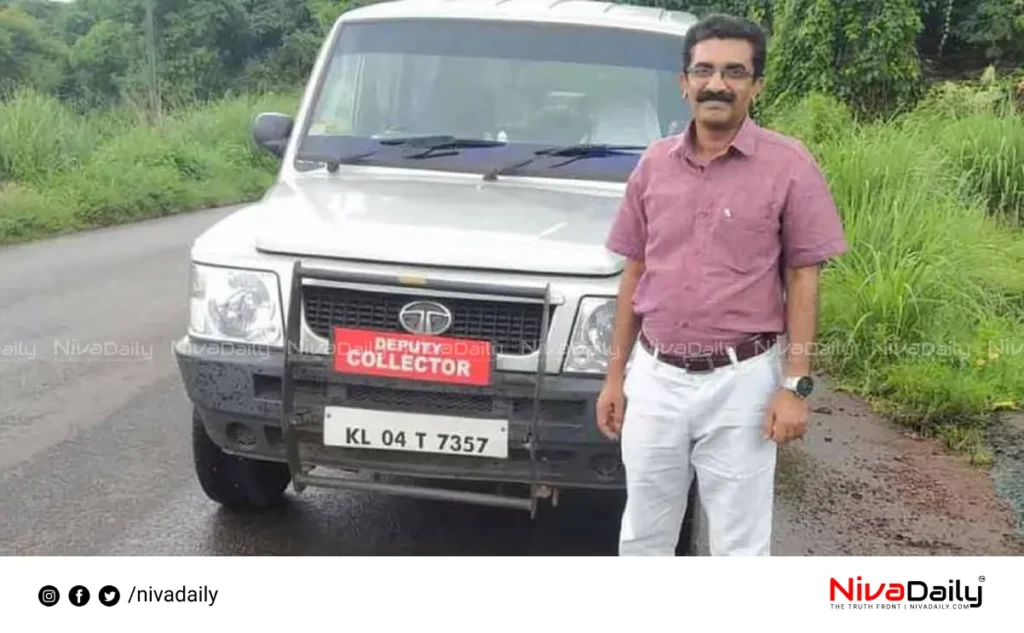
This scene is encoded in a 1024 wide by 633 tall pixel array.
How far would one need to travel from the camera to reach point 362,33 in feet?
14.7

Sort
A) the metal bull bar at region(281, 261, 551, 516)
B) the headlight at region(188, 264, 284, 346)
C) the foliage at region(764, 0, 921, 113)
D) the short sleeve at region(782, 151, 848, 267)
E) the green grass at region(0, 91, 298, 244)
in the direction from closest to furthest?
the short sleeve at region(782, 151, 848, 267) → the metal bull bar at region(281, 261, 551, 516) → the headlight at region(188, 264, 284, 346) → the green grass at region(0, 91, 298, 244) → the foliage at region(764, 0, 921, 113)

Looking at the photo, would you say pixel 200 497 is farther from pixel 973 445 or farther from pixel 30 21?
pixel 30 21

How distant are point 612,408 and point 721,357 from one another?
0.37 m

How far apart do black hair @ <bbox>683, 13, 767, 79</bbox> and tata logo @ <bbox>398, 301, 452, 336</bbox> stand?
37.7 inches

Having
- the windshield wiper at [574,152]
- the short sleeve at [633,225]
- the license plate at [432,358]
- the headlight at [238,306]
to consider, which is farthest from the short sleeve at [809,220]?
the windshield wiper at [574,152]

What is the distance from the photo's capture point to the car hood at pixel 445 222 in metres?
3.15

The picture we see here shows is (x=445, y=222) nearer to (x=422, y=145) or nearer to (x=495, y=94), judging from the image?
(x=422, y=145)

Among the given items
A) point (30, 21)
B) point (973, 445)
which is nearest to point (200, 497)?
point (973, 445)

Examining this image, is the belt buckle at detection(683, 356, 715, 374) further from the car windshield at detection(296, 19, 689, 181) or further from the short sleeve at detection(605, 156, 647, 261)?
the car windshield at detection(296, 19, 689, 181)

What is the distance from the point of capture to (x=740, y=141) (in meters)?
2.57

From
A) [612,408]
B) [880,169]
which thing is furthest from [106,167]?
[612,408]

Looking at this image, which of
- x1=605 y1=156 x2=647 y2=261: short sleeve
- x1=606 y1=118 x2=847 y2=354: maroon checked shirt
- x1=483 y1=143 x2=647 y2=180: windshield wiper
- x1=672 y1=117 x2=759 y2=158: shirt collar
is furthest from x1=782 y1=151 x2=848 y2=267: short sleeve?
x1=483 y1=143 x2=647 y2=180: windshield wiper
